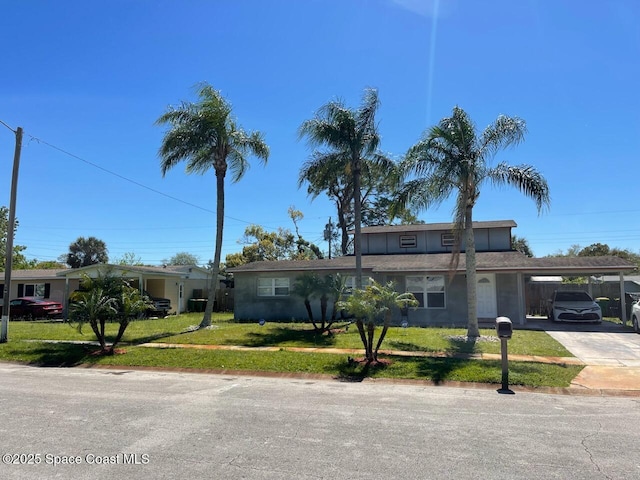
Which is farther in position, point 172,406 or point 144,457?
point 172,406

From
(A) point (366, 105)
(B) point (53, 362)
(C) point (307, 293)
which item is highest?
(A) point (366, 105)

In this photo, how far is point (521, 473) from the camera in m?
4.67

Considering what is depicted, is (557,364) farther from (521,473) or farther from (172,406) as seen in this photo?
(172,406)

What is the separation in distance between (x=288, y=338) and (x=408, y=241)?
12597mm

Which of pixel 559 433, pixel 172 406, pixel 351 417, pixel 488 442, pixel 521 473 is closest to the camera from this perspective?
pixel 521 473

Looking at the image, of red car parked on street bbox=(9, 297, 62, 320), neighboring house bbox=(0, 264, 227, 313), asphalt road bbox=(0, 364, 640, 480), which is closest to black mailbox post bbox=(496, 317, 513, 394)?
asphalt road bbox=(0, 364, 640, 480)

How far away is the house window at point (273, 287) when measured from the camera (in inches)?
929

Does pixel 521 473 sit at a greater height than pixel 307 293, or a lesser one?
lesser

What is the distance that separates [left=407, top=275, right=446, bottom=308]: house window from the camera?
2103cm

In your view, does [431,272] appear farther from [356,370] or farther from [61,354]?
[61,354]

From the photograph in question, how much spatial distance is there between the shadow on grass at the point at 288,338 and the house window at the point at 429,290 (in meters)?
6.06

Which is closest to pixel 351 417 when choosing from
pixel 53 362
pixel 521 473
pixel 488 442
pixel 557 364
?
pixel 488 442

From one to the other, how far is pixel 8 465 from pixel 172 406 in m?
2.85

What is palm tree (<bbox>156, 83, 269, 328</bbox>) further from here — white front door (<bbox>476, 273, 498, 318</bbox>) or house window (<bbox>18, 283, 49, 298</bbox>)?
house window (<bbox>18, 283, 49, 298</bbox>)
